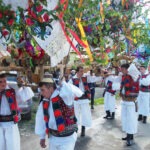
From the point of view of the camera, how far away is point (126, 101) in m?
7.29

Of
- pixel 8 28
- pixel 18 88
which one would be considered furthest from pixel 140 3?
pixel 8 28

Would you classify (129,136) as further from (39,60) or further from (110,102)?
(39,60)

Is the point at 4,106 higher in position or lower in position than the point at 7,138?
higher

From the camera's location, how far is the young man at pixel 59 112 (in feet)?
14.4

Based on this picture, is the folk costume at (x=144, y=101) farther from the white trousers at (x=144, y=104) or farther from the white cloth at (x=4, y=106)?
the white cloth at (x=4, y=106)

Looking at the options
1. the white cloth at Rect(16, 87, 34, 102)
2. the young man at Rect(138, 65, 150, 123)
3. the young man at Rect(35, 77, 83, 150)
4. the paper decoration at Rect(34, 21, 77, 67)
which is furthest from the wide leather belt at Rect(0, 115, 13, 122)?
the young man at Rect(138, 65, 150, 123)

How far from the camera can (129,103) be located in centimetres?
725

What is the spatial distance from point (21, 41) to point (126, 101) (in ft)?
12.6

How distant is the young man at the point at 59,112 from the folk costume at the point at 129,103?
9.02ft

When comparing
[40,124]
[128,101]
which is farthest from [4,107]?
[128,101]

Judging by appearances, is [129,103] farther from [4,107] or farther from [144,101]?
[4,107]

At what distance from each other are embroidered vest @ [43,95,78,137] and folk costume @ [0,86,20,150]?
774 millimetres

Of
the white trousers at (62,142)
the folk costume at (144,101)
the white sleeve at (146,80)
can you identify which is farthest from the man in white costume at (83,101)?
the white trousers at (62,142)

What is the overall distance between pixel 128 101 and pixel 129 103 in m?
0.05
